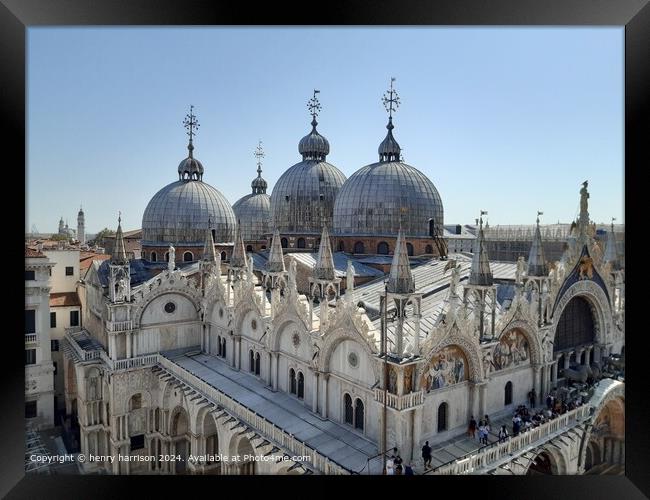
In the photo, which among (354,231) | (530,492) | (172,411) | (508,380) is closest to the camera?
(530,492)

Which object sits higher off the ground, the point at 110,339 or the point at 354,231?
the point at 354,231

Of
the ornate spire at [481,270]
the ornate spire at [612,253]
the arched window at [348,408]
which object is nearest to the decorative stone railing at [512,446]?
the arched window at [348,408]

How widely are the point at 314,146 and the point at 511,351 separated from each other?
19.8 meters

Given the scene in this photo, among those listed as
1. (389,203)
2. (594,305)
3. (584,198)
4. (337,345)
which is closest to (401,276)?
(337,345)

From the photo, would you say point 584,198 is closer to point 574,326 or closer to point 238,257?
point 574,326

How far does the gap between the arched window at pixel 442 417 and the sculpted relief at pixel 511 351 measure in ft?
7.78

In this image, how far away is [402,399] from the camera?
11117 mm

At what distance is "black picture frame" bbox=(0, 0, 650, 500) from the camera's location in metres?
8.83
